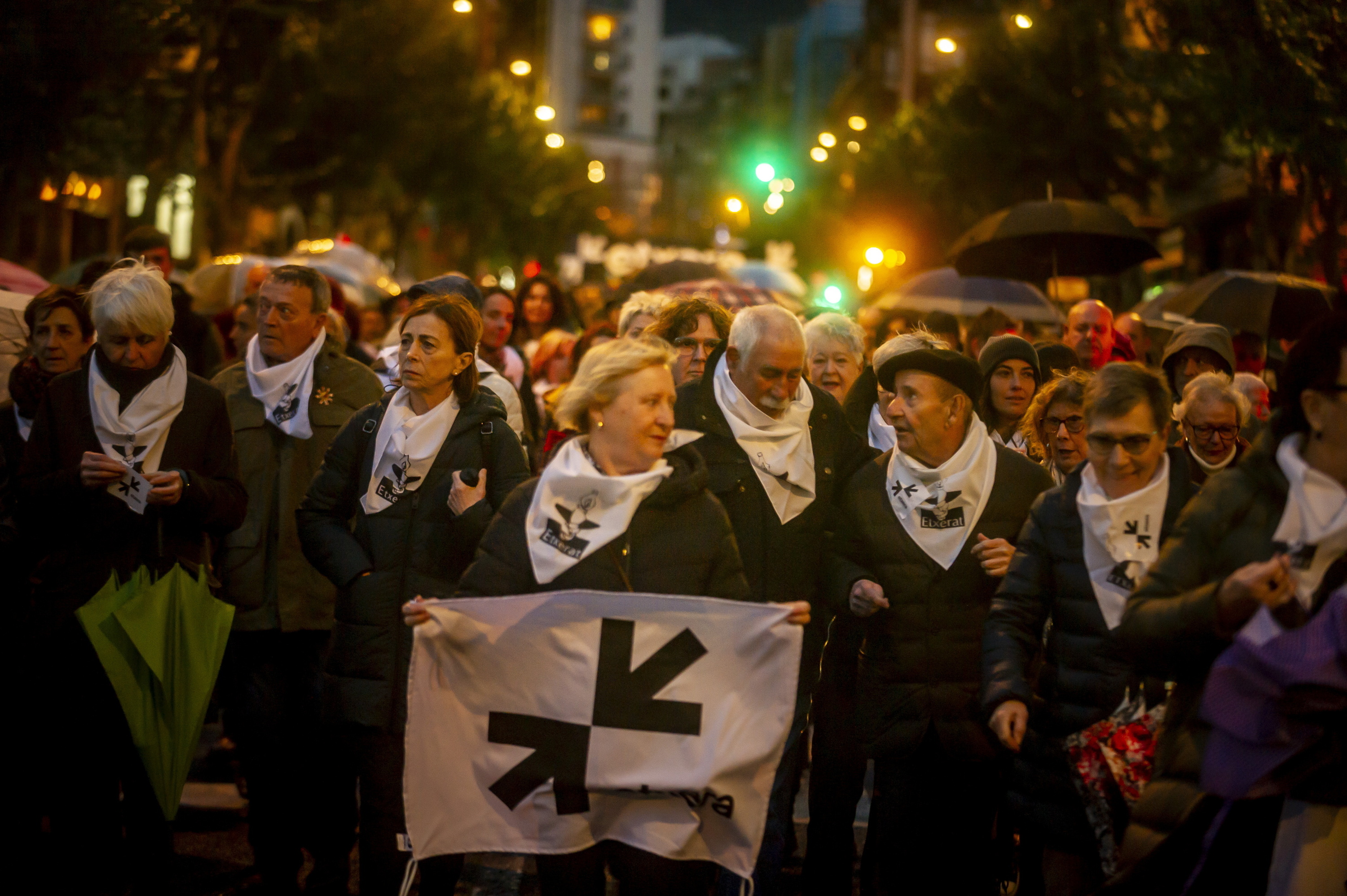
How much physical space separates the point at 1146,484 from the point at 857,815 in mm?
3660

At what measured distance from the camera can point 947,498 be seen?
5121 millimetres

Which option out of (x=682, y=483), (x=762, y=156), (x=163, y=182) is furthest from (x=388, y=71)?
(x=682, y=483)

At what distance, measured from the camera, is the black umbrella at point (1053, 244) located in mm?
10328

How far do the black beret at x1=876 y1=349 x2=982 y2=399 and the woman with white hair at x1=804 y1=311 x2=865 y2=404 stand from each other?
1.97 metres

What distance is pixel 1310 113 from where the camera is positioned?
908cm

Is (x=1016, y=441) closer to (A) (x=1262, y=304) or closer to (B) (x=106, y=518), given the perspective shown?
(B) (x=106, y=518)

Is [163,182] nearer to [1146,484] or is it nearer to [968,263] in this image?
[968,263]

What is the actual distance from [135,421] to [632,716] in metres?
2.60

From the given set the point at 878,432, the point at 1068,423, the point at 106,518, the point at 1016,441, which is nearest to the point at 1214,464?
the point at 1068,423

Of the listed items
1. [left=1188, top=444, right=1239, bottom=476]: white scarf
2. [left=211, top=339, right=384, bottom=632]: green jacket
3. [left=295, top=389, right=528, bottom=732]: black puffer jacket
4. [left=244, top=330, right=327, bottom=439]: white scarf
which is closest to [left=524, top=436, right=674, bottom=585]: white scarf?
[left=295, top=389, right=528, bottom=732]: black puffer jacket

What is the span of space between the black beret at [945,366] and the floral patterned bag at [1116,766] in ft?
4.49

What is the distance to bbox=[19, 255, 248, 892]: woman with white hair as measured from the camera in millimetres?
5562

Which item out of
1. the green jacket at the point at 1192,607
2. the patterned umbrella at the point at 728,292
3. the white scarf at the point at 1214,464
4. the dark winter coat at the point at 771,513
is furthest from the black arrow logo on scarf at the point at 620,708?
the patterned umbrella at the point at 728,292

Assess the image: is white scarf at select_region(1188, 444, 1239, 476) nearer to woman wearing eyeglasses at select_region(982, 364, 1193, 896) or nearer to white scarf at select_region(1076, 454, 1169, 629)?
woman wearing eyeglasses at select_region(982, 364, 1193, 896)
